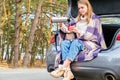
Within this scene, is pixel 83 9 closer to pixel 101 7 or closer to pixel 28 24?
pixel 101 7

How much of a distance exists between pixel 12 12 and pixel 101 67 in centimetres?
1981

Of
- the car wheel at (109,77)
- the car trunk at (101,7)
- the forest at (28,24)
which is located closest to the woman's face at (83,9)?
the car trunk at (101,7)

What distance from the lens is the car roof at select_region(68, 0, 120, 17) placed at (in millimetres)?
8023

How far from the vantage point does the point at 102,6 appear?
815 centimetres

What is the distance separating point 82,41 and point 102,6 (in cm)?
138

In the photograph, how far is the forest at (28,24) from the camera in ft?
69.6

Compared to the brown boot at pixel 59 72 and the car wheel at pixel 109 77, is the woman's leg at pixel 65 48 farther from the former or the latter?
the car wheel at pixel 109 77

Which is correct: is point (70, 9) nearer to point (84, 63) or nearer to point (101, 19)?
point (101, 19)

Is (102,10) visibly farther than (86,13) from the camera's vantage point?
Yes

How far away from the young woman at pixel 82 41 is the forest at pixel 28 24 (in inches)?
473

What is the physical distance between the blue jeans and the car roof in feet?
3.74

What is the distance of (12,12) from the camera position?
25.9 m

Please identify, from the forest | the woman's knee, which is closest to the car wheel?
the woman's knee

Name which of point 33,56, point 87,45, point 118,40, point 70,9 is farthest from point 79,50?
point 33,56
